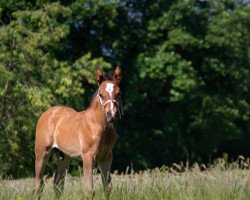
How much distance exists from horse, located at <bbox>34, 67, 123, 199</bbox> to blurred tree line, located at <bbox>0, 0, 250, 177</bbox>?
51.3 ft

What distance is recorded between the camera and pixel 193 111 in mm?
35781

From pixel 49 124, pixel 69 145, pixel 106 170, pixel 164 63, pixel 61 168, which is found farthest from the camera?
pixel 164 63

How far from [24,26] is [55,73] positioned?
2111mm

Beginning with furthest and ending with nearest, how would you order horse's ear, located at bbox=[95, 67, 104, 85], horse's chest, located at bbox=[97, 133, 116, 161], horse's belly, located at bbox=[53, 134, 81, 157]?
horse's belly, located at bbox=[53, 134, 81, 157] < horse's chest, located at bbox=[97, 133, 116, 161] < horse's ear, located at bbox=[95, 67, 104, 85]

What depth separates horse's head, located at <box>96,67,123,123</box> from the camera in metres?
9.93

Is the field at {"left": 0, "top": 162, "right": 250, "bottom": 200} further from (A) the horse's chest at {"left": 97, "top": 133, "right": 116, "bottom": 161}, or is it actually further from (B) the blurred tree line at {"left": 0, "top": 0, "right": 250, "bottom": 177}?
(B) the blurred tree line at {"left": 0, "top": 0, "right": 250, "bottom": 177}

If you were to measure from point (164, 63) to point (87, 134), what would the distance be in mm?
22603

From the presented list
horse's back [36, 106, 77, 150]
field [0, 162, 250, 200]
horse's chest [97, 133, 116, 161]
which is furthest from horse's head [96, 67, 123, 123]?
horse's back [36, 106, 77, 150]

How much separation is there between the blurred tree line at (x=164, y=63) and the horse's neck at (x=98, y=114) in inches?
663

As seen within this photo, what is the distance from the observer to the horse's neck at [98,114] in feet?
34.8

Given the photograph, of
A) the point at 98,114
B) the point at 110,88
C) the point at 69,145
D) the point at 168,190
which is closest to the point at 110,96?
the point at 110,88

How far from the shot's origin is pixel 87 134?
425 inches

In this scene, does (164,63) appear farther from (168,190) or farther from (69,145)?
(168,190)

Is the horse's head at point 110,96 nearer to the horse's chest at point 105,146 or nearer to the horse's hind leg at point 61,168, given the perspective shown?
the horse's chest at point 105,146
